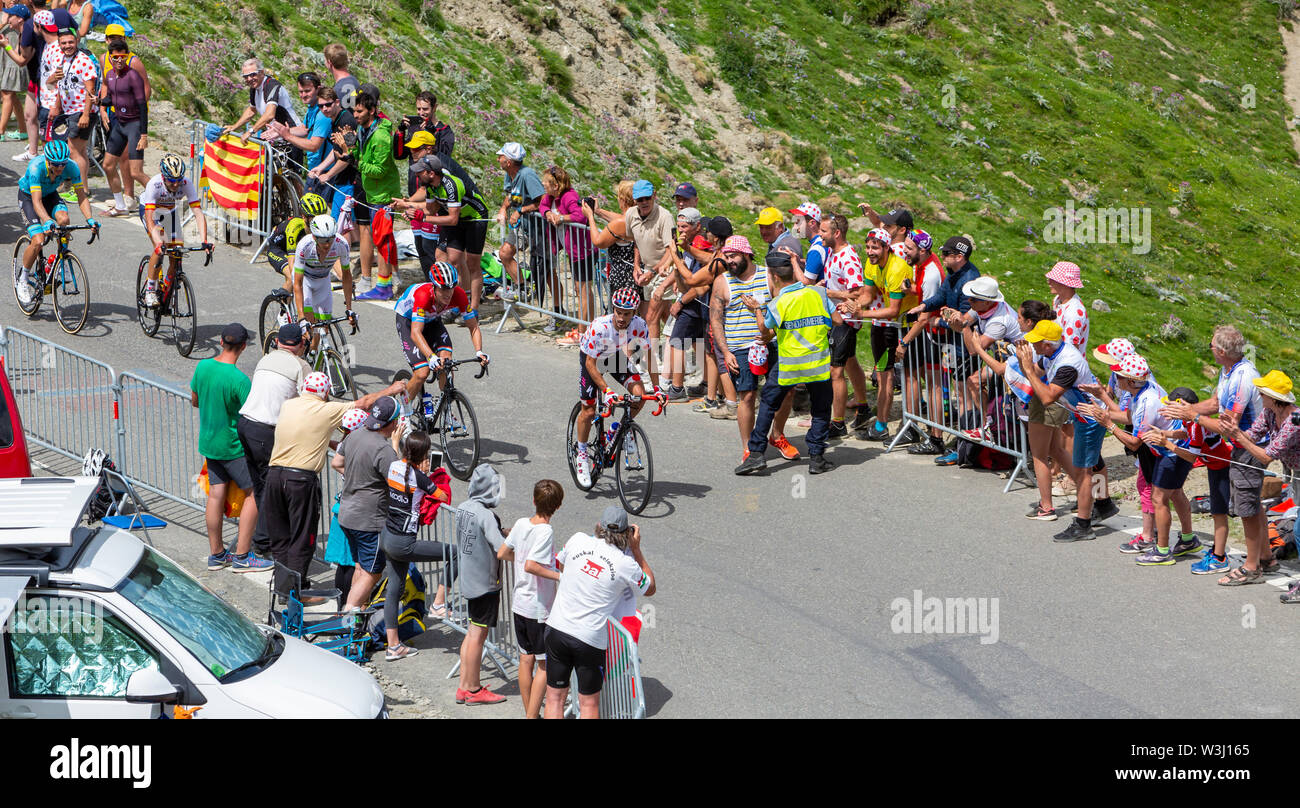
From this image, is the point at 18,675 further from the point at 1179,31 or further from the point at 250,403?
the point at 1179,31

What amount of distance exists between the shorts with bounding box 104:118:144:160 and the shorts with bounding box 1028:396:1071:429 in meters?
12.8

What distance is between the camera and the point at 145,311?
612 inches

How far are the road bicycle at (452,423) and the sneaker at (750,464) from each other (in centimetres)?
265

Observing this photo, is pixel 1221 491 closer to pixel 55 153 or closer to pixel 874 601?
pixel 874 601

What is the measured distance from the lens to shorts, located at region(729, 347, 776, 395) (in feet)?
43.2

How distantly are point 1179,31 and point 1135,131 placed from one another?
15.7 m

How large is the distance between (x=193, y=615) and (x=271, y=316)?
7.80 meters

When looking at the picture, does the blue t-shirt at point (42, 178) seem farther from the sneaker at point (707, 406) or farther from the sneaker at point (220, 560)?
the sneaker at point (707, 406)

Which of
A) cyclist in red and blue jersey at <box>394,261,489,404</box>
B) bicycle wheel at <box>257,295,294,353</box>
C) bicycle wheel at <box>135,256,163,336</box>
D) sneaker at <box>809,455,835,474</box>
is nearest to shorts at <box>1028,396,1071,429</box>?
sneaker at <box>809,455,835,474</box>

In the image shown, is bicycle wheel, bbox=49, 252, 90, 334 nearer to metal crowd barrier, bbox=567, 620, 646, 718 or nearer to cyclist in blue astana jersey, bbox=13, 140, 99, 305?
cyclist in blue astana jersey, bbox=13, 140, 99, 305

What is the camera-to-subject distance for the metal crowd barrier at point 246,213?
18.1 meters

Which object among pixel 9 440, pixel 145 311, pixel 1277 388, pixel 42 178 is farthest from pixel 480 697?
pixel 42 178

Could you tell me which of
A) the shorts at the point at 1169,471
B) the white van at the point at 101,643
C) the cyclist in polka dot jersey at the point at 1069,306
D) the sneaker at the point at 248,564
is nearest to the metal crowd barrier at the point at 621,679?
the white van at the point at 101,643
